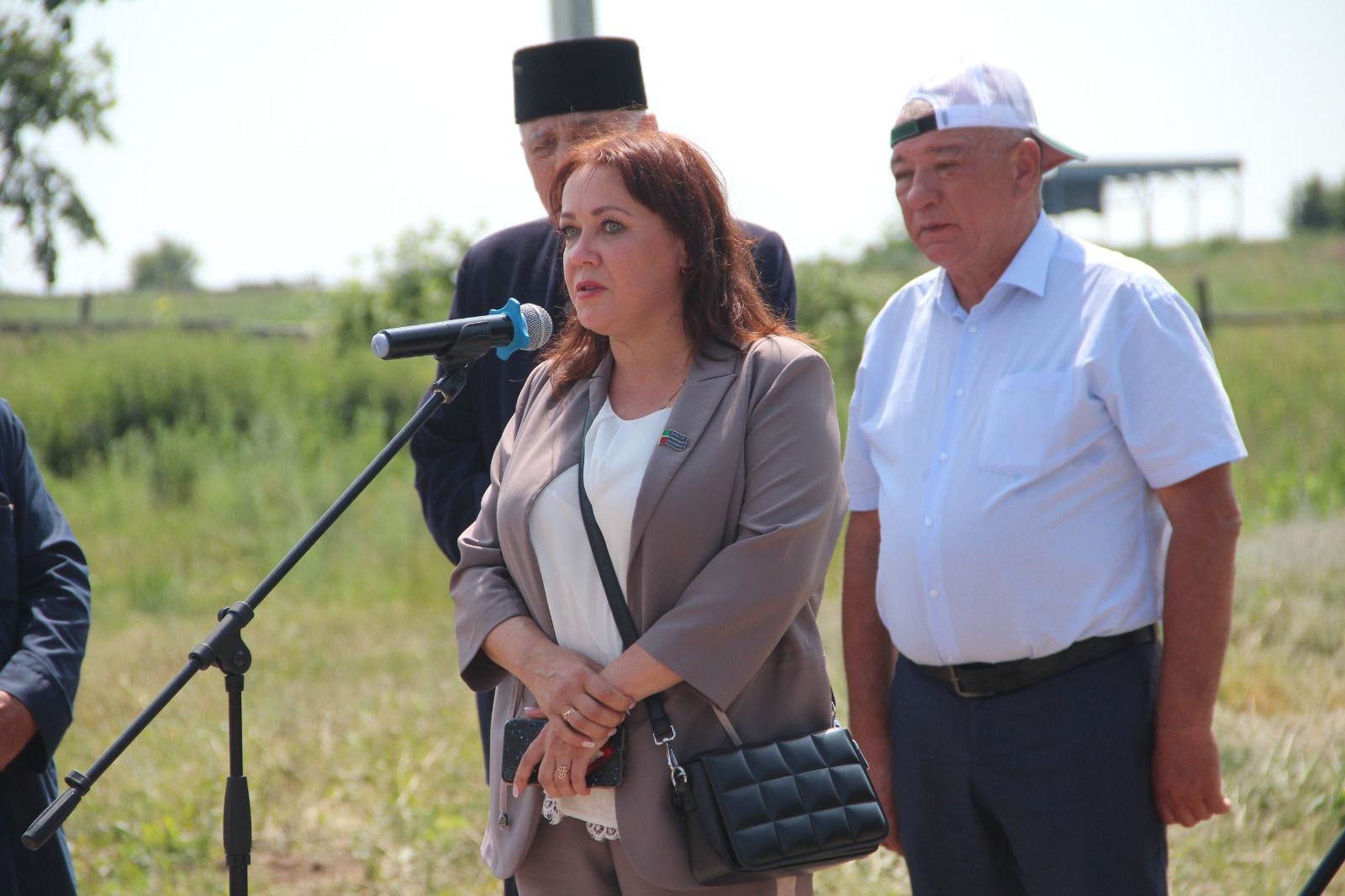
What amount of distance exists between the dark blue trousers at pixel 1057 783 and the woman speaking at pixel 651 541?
1.60 feet

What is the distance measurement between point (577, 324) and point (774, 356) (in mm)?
452

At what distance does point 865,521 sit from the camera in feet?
9.68

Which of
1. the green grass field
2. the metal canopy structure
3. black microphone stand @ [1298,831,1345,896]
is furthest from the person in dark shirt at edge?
the metal canopy structure

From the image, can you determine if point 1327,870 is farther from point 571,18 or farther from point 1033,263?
point 571,18

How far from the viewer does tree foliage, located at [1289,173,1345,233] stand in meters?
40.2

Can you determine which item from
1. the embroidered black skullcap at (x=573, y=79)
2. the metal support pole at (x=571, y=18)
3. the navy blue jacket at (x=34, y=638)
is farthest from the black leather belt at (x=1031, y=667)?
the metal support pole at (x=571, y=18)

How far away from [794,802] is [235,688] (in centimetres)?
96

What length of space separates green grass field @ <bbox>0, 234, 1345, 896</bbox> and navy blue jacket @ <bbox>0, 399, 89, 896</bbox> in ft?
5.53

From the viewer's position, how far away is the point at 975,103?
105 inches

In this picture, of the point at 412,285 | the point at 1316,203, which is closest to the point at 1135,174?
the point at 1316,203

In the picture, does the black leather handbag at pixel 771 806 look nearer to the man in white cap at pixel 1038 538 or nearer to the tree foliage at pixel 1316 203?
the man in white cap at pixel 1038 538

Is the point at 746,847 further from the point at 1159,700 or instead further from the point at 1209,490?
the point at 1209,490

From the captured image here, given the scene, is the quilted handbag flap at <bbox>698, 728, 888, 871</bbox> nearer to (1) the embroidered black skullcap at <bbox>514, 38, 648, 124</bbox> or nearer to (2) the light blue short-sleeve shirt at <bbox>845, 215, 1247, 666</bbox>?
(2) the light blue short-sleeve shirt at <bbox>845, 215, 1247, 666</bbox>

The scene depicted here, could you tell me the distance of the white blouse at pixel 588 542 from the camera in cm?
219
